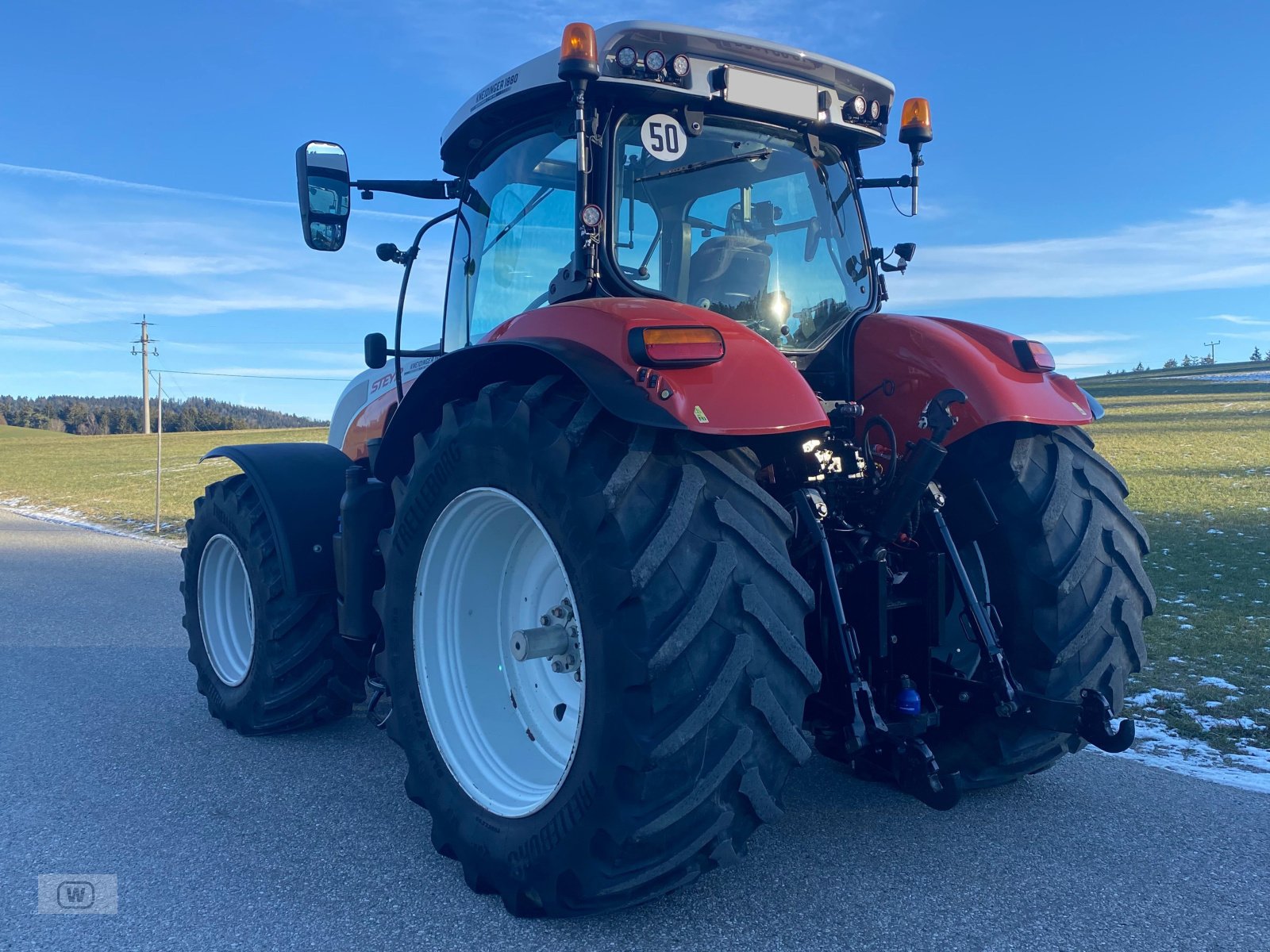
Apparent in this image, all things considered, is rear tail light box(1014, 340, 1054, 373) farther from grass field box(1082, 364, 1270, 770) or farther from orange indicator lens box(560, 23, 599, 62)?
grass field box(1082, 364, 1270, 770)

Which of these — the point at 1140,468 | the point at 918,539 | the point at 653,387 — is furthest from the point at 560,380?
the point at 1140,468

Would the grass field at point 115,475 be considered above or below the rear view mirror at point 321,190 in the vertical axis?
below

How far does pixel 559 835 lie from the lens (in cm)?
242

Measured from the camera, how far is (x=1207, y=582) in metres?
7.85

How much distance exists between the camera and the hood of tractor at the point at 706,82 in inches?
115

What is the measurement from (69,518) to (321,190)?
56.3ft

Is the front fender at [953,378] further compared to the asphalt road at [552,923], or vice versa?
the front fender at [953,378]

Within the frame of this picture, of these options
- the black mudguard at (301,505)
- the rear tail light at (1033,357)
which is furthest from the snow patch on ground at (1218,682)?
the black mudguard at (301,505)

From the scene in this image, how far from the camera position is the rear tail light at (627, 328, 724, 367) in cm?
232

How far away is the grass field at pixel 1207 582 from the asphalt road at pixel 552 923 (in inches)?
39.2

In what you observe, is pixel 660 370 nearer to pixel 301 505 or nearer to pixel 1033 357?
pixel 1033 357

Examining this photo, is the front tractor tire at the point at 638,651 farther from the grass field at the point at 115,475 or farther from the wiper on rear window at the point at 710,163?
the grass field at the point at 115,475

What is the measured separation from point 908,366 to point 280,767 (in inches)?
113

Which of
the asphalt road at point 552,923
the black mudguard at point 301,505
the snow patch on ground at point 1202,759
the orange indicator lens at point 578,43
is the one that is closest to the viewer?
the asphalt road at point 552,923
